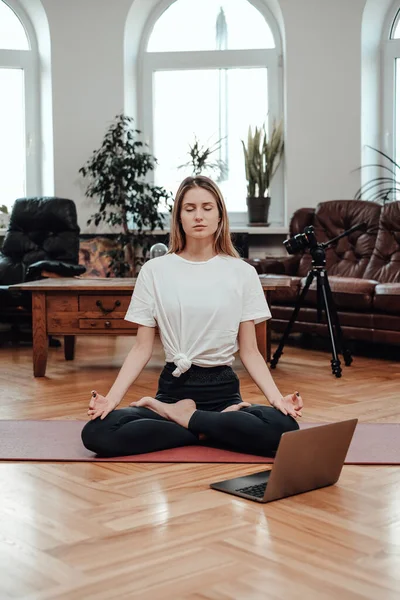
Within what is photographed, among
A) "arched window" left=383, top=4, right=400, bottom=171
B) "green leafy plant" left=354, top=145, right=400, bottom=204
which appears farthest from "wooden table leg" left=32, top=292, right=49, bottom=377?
"arched window" left=383, top=4, right=400, bottom=171

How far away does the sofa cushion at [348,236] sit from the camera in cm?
607

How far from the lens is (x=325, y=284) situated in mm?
4762

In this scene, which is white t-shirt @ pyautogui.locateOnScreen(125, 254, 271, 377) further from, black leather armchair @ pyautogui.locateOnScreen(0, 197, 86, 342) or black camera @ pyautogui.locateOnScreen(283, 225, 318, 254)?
black leather armchair @ pyautogui.locateOnScreen(0, 197, 86, 342)

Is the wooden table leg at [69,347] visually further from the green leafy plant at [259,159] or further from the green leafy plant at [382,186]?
the green leafy plant at [382,186]

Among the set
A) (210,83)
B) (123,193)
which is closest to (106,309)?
(123,193)

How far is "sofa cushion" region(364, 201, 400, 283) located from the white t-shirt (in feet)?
10.0

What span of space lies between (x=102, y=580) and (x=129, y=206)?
5.33 meters

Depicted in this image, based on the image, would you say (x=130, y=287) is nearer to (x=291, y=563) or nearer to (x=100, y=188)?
(x=100, y=188)

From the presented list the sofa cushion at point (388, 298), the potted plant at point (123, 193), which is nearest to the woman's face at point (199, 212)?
the sofa cushion at point (388, 298)

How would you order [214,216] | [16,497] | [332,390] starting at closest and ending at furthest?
[16,497] → [214,216] → [332,390]

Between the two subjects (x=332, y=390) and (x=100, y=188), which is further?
(x=100, y=188)

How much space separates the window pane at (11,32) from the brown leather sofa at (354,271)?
9.43 feet

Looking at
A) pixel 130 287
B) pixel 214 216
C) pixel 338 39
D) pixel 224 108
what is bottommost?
pixel 130 287

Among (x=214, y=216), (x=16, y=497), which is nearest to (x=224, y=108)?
(x=214, y=216)
